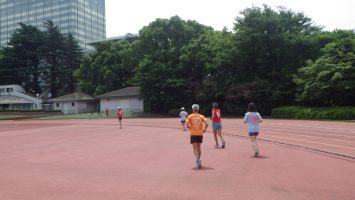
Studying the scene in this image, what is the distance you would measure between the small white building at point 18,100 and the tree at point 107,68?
401 inches

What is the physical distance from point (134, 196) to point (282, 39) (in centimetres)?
4068

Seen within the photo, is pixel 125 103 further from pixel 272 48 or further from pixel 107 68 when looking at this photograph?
pixel 272 48

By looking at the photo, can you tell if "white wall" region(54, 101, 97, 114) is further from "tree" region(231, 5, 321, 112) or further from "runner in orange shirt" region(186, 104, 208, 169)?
"runner in orange shirt" region(186, 104, 208, 169)

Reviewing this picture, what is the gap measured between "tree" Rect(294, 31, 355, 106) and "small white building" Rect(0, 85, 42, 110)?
52.5m

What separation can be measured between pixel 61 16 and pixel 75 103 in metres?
74.5

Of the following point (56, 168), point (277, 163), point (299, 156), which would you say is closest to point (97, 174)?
point (56, 168)

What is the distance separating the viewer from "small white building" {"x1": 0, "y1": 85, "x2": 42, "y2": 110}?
73500 mm

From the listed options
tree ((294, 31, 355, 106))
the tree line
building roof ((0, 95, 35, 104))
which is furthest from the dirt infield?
building roof ((0, 95, 35, 104))

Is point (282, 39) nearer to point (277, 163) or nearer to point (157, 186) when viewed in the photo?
point (277, 163)

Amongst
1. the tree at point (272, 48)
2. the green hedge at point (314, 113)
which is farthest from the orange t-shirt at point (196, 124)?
the tree at point (272, 48)

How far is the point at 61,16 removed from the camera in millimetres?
129750

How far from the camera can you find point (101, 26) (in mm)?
145500

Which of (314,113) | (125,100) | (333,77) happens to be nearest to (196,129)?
(333,77)

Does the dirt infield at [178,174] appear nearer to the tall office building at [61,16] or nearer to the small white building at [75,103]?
the small white building at [75,103]
